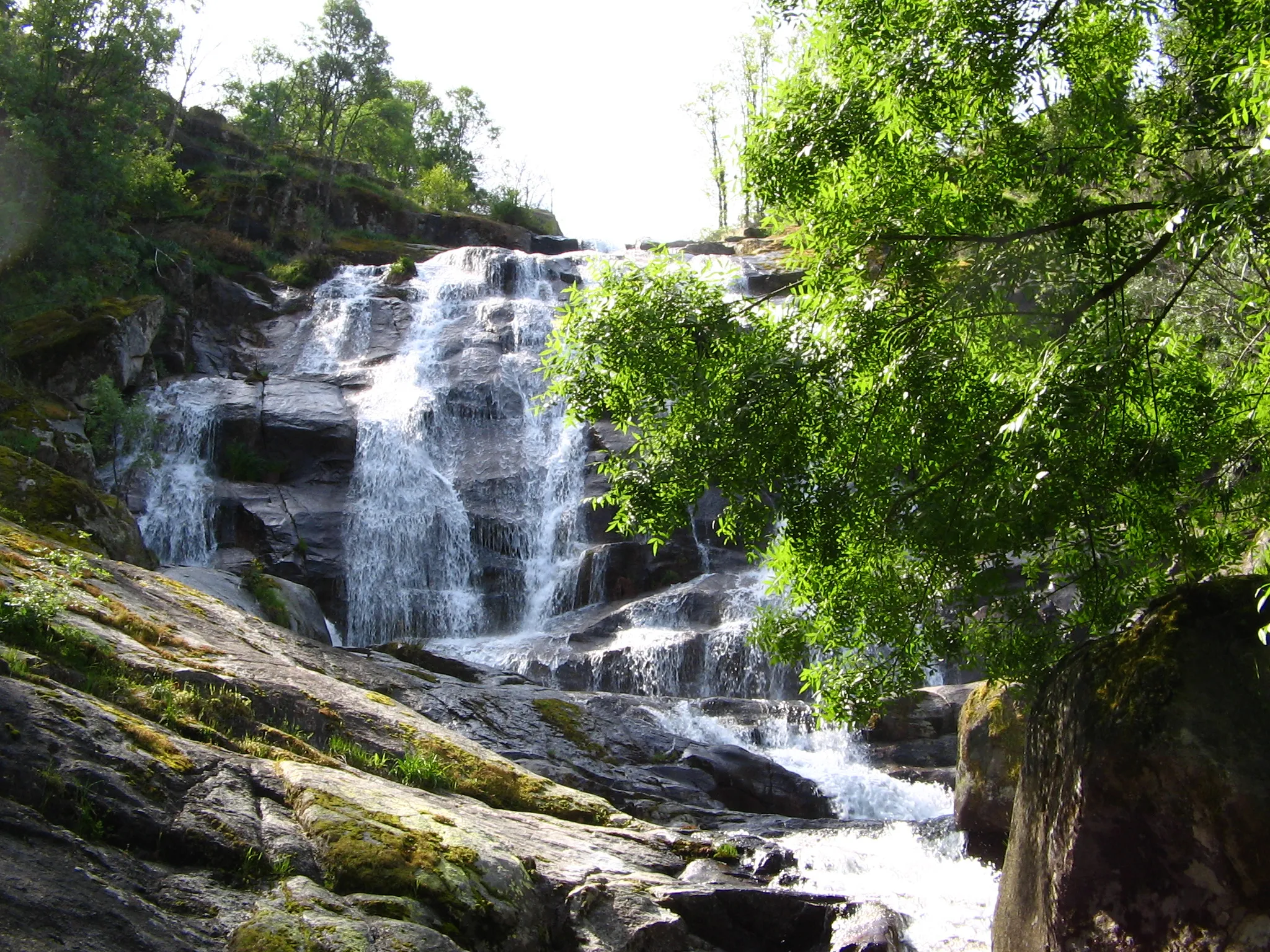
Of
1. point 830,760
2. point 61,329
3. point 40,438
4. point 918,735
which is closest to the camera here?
point 830,760

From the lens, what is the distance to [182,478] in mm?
25156

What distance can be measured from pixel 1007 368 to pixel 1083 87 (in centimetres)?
233

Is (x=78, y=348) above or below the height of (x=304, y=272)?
below

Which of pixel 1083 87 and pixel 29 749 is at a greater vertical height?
pixel 1083 87

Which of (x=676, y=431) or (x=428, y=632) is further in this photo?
(x=428, y=632)

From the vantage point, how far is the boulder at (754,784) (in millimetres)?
13391

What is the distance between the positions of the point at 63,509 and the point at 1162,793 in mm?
13423

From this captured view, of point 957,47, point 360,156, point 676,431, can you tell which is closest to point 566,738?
point 676,431

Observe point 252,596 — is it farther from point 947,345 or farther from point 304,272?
point 304,272

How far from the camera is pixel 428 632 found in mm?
23766

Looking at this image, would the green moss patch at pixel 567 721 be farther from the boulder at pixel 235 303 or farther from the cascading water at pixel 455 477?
the boulder at pixel 235 303

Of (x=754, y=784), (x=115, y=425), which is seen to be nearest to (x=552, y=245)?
(x=115, y=425)

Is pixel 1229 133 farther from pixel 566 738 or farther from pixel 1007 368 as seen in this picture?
pixel 566 738

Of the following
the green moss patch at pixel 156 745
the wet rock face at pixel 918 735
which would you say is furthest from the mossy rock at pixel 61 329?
the green moss patch at pixel 156 745
